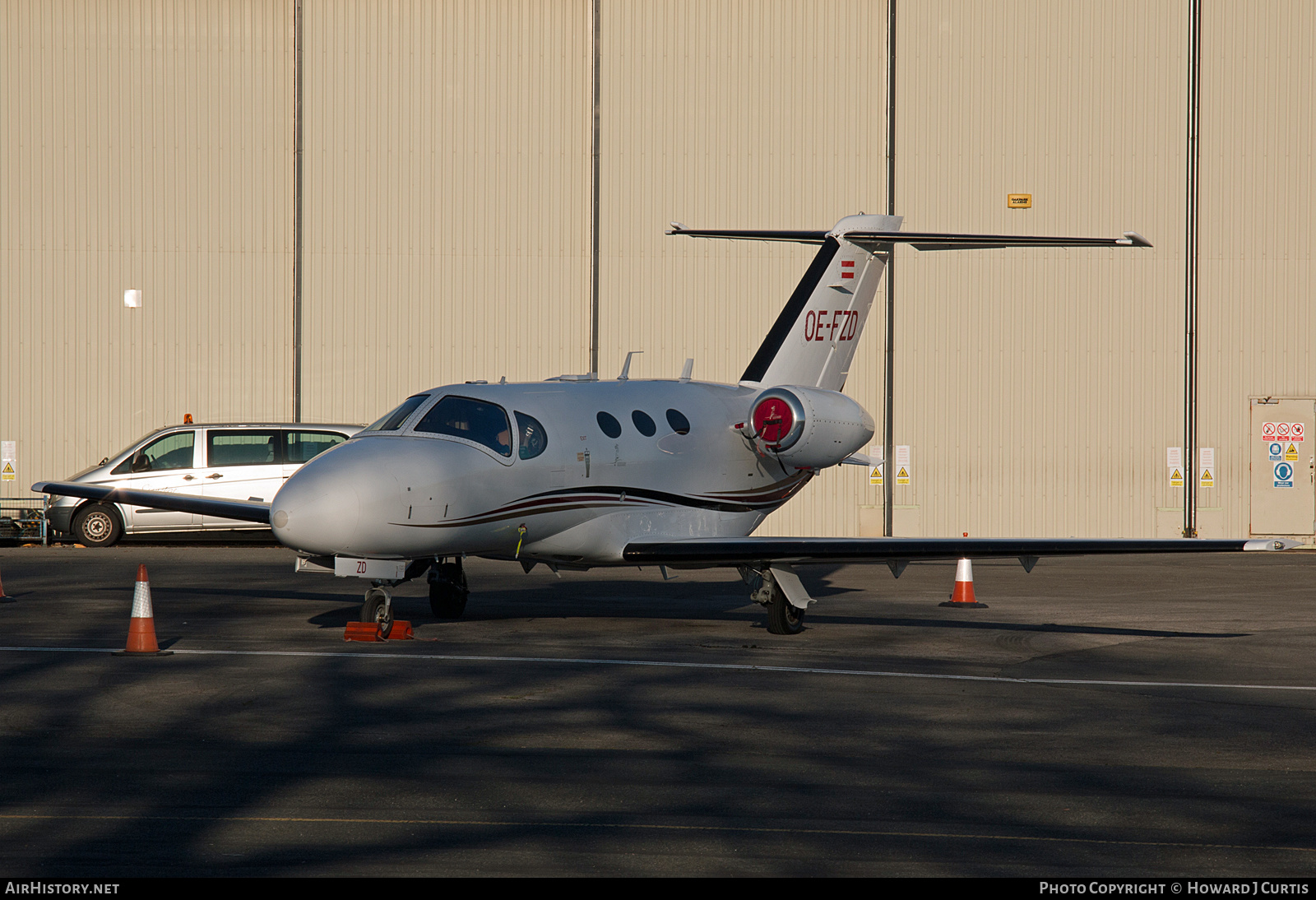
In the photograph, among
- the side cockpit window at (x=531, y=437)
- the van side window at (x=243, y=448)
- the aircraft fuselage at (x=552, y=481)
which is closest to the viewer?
the aircraft fuselage at (x=552, y=481)

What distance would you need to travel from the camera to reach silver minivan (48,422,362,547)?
24156mm

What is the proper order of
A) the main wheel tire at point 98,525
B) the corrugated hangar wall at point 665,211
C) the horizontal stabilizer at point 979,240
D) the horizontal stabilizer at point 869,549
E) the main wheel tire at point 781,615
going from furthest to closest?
the corrugated hangar wall at point 665,211 < the main wheel tire at point 98,525 < the horizontal stabilizer at point 979,240 < the main wheel tire at point 781,615 < the horizontal stabilizer at point 869,549

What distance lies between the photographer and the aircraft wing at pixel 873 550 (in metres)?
12.6

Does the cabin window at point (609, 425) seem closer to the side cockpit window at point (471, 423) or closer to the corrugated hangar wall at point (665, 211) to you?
the side cockpit window at point (471, 423)

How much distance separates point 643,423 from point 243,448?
38.1ft

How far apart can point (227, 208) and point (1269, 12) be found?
887 inches

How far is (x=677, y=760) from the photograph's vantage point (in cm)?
798

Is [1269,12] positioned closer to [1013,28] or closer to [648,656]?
[1013,28]

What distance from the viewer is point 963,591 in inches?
682

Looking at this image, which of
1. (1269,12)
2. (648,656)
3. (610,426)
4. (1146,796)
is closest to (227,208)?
(610,426)

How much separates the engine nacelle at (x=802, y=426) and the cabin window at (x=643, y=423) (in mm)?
1733

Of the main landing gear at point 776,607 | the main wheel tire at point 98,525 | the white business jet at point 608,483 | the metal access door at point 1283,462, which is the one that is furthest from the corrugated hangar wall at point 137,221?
the metal access door at point 1283,462

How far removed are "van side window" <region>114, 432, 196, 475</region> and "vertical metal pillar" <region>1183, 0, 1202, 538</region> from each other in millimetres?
20240

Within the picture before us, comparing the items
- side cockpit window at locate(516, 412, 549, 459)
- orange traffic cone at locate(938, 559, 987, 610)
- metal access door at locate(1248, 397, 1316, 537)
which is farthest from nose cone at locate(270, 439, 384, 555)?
metal access door at locate(1248, 397, 1316, 537)
